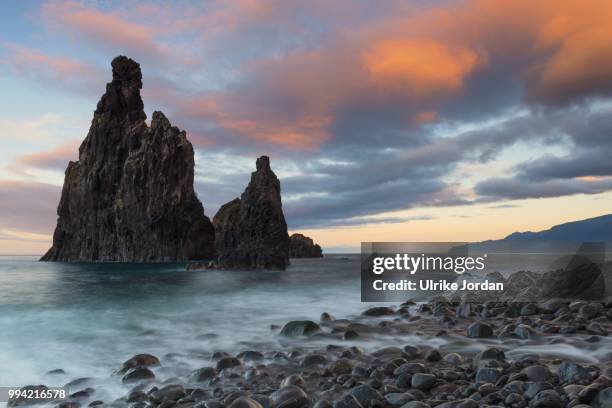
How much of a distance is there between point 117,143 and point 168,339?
13802cm

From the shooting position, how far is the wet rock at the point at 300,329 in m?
12.0

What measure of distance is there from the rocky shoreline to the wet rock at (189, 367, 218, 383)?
2cm

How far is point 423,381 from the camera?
22.0ft

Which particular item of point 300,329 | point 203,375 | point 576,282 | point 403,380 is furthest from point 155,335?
point 576,282

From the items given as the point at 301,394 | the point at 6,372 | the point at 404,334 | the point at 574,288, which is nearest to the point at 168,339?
the point at 6,372

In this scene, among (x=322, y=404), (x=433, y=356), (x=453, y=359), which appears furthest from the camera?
(x=433, y=356)

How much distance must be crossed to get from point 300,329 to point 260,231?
154ft

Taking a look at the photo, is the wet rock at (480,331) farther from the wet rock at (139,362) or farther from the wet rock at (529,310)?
the wet rock at (139,362)

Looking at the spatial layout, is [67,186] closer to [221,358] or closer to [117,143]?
[117,143]

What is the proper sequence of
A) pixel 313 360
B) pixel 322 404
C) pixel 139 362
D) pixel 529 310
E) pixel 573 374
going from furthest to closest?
pixel 529 310 → pixel 139 362 → pixel 313 360 → pixel 573 374 → pixel 322 404

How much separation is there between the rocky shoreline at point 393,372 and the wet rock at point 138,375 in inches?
0.8

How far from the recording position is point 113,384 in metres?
8.32

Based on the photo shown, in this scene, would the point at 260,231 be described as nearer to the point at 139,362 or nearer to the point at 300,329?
the point at 300,329

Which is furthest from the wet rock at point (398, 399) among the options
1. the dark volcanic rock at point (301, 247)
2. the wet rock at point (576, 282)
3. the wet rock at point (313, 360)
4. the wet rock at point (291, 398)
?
the dark volcanic rock at point (301, 247)
